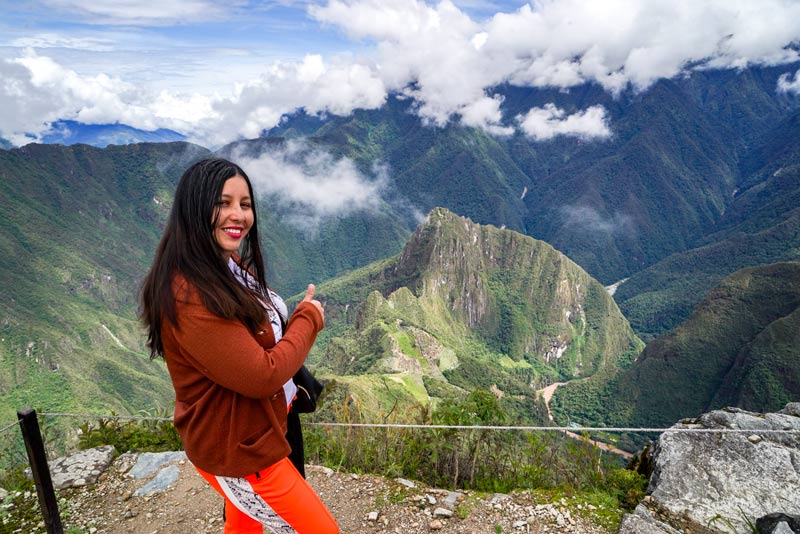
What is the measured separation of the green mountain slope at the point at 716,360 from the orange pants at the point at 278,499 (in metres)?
87.8

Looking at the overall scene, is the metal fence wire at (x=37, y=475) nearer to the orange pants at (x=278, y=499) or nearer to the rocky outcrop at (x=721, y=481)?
the rocky outcrop at (x=721, y=481)

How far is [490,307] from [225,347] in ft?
445

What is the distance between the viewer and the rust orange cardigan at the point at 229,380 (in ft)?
6.17

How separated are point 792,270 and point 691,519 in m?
112

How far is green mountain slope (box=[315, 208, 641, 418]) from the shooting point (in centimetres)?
9750

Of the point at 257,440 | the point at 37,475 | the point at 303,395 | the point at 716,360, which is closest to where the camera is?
the point at 257,440

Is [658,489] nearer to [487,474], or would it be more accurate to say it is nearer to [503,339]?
[487,474]

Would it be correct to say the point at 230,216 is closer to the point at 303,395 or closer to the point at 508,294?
the point at 303,395

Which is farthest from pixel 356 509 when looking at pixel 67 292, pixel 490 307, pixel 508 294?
pixel 67 292

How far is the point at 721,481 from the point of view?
4.02m

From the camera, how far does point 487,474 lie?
194 inches

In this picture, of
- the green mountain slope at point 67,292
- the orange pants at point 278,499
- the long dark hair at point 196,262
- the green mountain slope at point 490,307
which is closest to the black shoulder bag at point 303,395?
the orange pants at point 278,499

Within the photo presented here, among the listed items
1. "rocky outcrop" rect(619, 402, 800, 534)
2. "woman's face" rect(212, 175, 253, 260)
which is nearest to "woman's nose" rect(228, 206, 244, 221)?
"woman's face" rect(212, 175, 253, 260)

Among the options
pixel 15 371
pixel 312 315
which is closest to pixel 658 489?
pixel 312 315
